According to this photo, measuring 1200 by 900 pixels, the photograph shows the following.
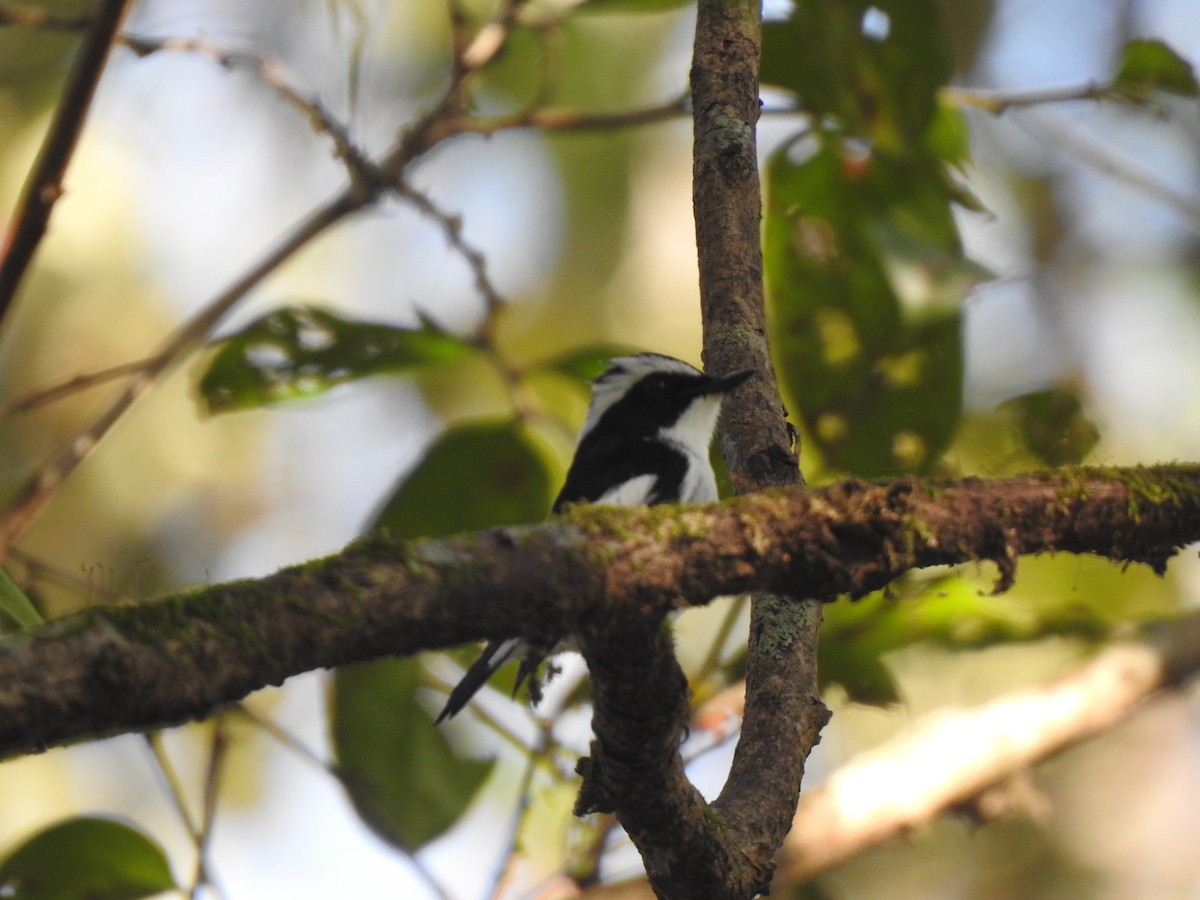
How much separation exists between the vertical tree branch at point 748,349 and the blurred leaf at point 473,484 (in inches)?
41.2

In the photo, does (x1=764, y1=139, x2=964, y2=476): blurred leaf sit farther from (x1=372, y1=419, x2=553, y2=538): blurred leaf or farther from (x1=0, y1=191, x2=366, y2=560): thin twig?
(x1=0, y1=191, x2=366, y2=560): thin twig

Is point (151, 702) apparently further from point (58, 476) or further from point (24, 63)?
point (24, 63)

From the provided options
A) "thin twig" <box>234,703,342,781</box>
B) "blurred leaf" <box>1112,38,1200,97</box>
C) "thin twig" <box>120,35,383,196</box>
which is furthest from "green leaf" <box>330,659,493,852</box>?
"blurred leaf" <box>1112,38,1200,97</box>

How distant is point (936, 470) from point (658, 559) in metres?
2.28

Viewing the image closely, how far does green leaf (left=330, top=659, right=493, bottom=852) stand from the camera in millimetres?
3621

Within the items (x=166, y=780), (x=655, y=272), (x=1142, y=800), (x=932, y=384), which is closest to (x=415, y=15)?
(x=655, y=272)

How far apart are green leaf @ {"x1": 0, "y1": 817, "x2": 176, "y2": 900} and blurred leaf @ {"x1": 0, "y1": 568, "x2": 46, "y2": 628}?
1793 millimetres

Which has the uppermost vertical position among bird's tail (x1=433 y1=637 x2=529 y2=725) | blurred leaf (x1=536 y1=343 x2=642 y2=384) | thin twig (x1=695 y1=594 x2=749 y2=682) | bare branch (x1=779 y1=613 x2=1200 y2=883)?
blurred leaf (x1=536 y1=343 x2=642 y2=384)

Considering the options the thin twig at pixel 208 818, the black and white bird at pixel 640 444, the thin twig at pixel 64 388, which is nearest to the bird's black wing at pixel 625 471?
the black and white bird at pixel 640 444

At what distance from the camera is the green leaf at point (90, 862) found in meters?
3.52

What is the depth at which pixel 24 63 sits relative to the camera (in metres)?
6.75

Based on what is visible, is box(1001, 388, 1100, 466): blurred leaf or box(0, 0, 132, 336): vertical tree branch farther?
box(1001, 388, 1100, 466): blurred leaf

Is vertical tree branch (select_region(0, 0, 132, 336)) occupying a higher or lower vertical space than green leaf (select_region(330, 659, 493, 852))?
higher

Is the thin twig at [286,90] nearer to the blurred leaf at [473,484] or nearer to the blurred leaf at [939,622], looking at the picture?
A: the blurred leaf at [473,484]
